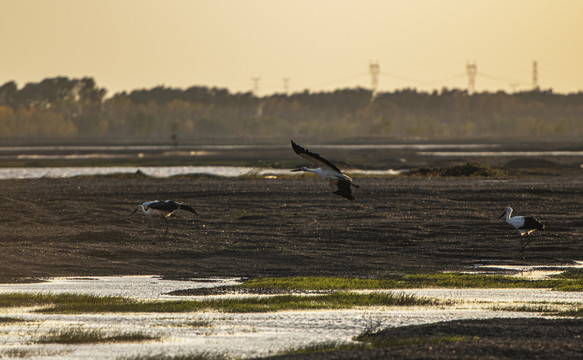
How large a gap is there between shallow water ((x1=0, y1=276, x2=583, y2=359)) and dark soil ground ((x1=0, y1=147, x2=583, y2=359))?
55.6 inches

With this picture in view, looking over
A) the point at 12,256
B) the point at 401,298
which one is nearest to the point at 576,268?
the point at 401,298

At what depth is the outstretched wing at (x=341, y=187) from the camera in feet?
73.9

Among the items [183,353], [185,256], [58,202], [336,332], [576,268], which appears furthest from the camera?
[58,202]

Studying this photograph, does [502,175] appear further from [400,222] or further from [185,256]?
[185,256]

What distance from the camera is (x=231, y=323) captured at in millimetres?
18375

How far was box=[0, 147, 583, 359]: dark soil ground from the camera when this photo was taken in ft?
56.2

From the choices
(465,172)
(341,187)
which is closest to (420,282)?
(341,187)

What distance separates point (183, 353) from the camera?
15.5 metres

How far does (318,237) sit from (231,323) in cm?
1537

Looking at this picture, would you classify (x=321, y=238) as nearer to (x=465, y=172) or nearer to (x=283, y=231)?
(x=283, y=231)

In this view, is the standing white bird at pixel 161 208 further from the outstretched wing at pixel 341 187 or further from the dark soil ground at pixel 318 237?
the outstretched wing at pixel 341 187

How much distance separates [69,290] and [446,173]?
152ft

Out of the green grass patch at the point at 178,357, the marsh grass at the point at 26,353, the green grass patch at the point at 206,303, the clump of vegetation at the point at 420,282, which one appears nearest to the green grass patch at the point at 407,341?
the green grass patch at the point at 178,357

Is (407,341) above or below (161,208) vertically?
below
